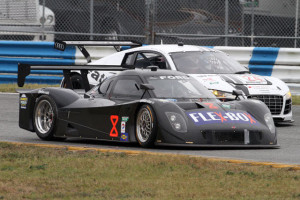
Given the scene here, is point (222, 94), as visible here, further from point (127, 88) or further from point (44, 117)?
point (44, 117)

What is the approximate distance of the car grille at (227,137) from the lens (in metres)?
10.1

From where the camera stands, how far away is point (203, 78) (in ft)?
45.0

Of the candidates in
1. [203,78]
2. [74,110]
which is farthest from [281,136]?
[74,110]

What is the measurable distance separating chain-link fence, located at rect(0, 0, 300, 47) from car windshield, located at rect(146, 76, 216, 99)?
22.3 feet

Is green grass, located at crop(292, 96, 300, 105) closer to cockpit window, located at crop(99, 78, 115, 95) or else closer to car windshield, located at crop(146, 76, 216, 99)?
car windshield, located at crop(146, 76, 216, 99)

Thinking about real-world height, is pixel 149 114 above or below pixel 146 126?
above

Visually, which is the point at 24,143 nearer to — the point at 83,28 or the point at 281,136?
the point at 281,136

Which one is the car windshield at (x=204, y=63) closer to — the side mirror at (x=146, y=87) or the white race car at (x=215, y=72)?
the white race car at (x=215, y=72)

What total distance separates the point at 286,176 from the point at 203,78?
20.1ft

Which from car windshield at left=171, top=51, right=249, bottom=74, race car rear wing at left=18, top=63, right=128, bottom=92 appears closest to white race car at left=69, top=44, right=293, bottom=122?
car windshield at left=171, top=51, right=249, bottom=74

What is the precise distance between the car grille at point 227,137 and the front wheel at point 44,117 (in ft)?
8.52

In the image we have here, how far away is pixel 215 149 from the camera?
33.9 feet

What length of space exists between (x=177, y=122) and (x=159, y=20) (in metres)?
9.72

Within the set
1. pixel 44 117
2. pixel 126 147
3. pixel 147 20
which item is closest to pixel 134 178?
pixel 126 147
